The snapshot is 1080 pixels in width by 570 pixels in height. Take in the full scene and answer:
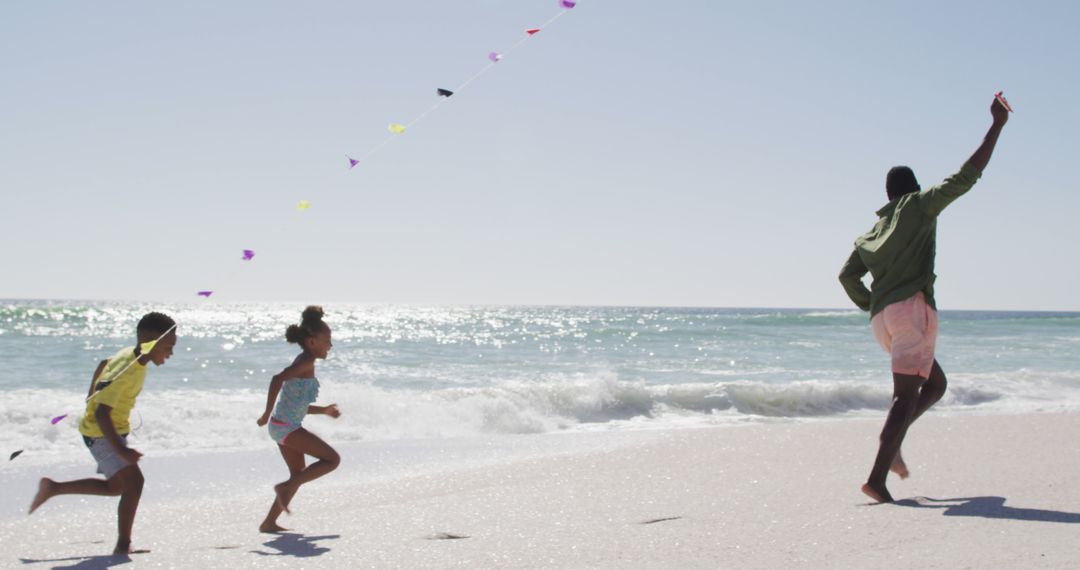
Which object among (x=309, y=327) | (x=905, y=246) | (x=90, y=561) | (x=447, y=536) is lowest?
(x=90, y=561)

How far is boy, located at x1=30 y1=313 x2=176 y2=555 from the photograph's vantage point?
3850 mm

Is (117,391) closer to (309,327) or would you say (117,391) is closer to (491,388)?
(309,327)

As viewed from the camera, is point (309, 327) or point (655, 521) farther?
point (309, 327)

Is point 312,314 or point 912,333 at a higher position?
point 912,333

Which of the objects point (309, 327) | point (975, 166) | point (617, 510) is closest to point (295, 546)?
point (309, 327)

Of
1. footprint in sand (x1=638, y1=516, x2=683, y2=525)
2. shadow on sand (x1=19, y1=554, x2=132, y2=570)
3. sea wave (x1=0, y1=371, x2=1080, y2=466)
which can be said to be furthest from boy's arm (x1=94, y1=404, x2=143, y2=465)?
sea wave (x1=0, y1=371, x2=1080, y2=466)

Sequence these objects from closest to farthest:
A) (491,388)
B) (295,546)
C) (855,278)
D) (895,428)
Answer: (295,546), (895,428), (855,278), (491,388)

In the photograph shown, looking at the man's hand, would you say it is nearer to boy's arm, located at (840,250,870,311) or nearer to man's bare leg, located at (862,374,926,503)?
boy's arm, located at (840,250,870,311)

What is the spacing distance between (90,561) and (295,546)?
842mm

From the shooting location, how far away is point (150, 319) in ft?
13.2

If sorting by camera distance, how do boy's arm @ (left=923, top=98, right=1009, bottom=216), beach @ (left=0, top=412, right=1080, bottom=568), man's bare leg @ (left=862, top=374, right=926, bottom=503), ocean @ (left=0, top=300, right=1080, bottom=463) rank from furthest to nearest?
1. ocean @ (left=0, top=300, right=1080, bottom=463)
2. man's bare leg @ (left=862, top=374, right=926, bottom=503)
3. boy's arm @ (left=923, top=98, right=1009, bottom=216)
4. beach @ (left=0, top=412, right=1080, bottom=568)

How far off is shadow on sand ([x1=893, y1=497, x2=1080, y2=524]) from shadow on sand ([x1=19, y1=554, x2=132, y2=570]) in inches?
134

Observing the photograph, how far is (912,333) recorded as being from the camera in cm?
402

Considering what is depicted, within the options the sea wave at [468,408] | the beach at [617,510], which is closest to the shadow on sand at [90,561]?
the beach at [617,510]
